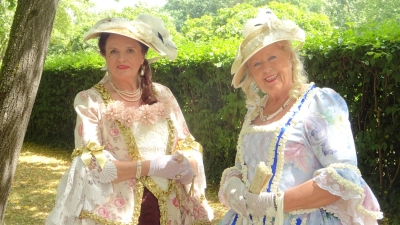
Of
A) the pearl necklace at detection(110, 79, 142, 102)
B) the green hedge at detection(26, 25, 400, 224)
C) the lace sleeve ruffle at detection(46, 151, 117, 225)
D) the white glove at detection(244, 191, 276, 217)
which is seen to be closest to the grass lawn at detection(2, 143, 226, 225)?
the green hedge at detection(26, 25, 400, 224)

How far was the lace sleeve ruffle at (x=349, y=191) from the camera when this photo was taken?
5.81 ft

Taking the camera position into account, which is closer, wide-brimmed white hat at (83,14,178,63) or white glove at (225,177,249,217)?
white glove at (225,177,249,217)

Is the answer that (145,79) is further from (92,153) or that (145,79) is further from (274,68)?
(274,68)

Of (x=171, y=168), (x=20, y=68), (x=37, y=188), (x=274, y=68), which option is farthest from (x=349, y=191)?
(x=37, y=188)

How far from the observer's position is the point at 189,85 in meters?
6.71

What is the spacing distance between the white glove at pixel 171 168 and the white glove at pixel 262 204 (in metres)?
0.59

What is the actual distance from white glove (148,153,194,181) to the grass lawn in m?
3.01

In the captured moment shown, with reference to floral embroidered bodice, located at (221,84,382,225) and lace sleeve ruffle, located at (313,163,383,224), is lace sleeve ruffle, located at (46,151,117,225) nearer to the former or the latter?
floral embroidered bodice, located at (221,84,382,225)

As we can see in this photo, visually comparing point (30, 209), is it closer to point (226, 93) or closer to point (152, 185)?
point (226, 93)

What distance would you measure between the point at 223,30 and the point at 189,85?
8893 mm

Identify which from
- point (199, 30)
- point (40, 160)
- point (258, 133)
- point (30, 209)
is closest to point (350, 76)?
point (258, 133)

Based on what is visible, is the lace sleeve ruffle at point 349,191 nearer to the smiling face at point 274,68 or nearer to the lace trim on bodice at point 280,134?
the lace trim on bodice at point 280,134

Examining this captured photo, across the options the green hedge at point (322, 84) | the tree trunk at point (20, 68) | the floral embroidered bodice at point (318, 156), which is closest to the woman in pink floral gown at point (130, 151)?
the floral embroidered bodice at point (318, 156)

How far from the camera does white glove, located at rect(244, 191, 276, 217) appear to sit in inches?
73.9
